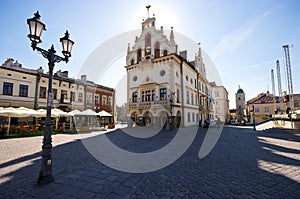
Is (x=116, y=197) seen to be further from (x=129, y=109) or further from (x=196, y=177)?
(x=129, y=109)

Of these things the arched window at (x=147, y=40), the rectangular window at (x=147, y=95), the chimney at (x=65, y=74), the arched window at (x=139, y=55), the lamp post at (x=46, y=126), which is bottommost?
the lamp post at (x=46, y=126)

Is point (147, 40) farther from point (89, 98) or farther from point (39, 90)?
point (39, 90)

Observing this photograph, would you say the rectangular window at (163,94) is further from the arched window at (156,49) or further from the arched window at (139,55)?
the arched window at (139,55)

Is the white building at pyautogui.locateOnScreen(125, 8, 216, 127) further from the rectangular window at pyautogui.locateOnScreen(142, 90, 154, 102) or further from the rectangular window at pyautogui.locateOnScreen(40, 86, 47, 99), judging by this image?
the rectangular window at pyautogui.locateOnScreen(40, 86, 47, 99)

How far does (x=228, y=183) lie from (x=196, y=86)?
28.7m

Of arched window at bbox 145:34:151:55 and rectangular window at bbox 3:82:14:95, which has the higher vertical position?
arched window at bbox 145:34:151:55

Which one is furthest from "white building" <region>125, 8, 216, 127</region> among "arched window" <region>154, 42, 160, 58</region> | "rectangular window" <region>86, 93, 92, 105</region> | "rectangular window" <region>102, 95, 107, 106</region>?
"rectangular window" <region>102, 95, 107, 106</region>

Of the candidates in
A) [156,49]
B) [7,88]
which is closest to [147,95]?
[156,49]

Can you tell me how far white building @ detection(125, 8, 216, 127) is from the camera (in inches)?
882

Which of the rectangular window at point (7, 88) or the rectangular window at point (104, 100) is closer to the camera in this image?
the rectangular window at point (7, 88)

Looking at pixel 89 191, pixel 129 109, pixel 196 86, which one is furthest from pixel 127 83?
pixel 89 191

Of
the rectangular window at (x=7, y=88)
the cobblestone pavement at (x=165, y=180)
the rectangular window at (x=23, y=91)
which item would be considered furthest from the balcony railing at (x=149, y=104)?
the rectangular window at (x=7, y=88)

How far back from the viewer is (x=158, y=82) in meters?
23.6

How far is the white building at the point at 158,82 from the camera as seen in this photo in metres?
22.4
